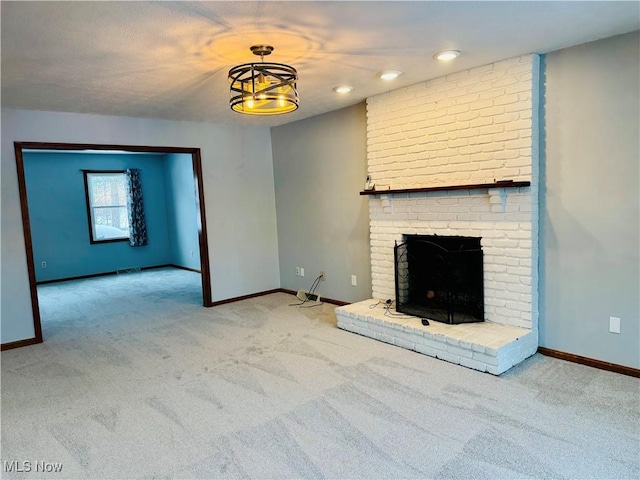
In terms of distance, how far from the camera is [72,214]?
26.7 feet

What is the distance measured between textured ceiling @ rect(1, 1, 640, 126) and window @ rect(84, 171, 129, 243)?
4.93 m

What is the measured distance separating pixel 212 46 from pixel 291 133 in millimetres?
2959

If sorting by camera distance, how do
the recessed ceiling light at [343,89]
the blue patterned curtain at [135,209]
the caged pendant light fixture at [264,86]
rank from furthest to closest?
the blue patterned curtain at [135,209] → the recessed ceiling light at [343,89] → the caged pendant light fixture at [264,86]

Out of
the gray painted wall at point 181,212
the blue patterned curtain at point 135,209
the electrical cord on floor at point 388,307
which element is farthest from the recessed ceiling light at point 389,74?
the blue patterned curtain at point 135,209

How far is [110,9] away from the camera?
2.11 metres

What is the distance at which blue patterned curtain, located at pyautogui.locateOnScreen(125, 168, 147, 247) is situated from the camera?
28.2ft

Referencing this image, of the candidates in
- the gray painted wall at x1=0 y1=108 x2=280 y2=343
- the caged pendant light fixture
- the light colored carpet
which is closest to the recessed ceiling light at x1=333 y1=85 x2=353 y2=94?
the caged pendant light fixture

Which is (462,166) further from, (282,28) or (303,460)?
(303,460)

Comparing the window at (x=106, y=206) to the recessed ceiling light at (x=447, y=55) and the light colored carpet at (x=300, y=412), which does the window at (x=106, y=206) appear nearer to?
the light colored carpet at (x=300, y=412)

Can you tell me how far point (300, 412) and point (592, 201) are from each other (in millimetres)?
2513

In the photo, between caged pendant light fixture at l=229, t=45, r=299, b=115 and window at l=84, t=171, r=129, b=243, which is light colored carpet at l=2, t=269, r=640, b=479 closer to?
caged pendant light fixture at l=229, t=45, r=299, b=115

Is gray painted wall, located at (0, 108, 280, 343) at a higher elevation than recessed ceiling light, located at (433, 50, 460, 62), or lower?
lower

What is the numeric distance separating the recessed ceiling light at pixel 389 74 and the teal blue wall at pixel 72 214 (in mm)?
6704

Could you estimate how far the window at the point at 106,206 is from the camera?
8352mm
